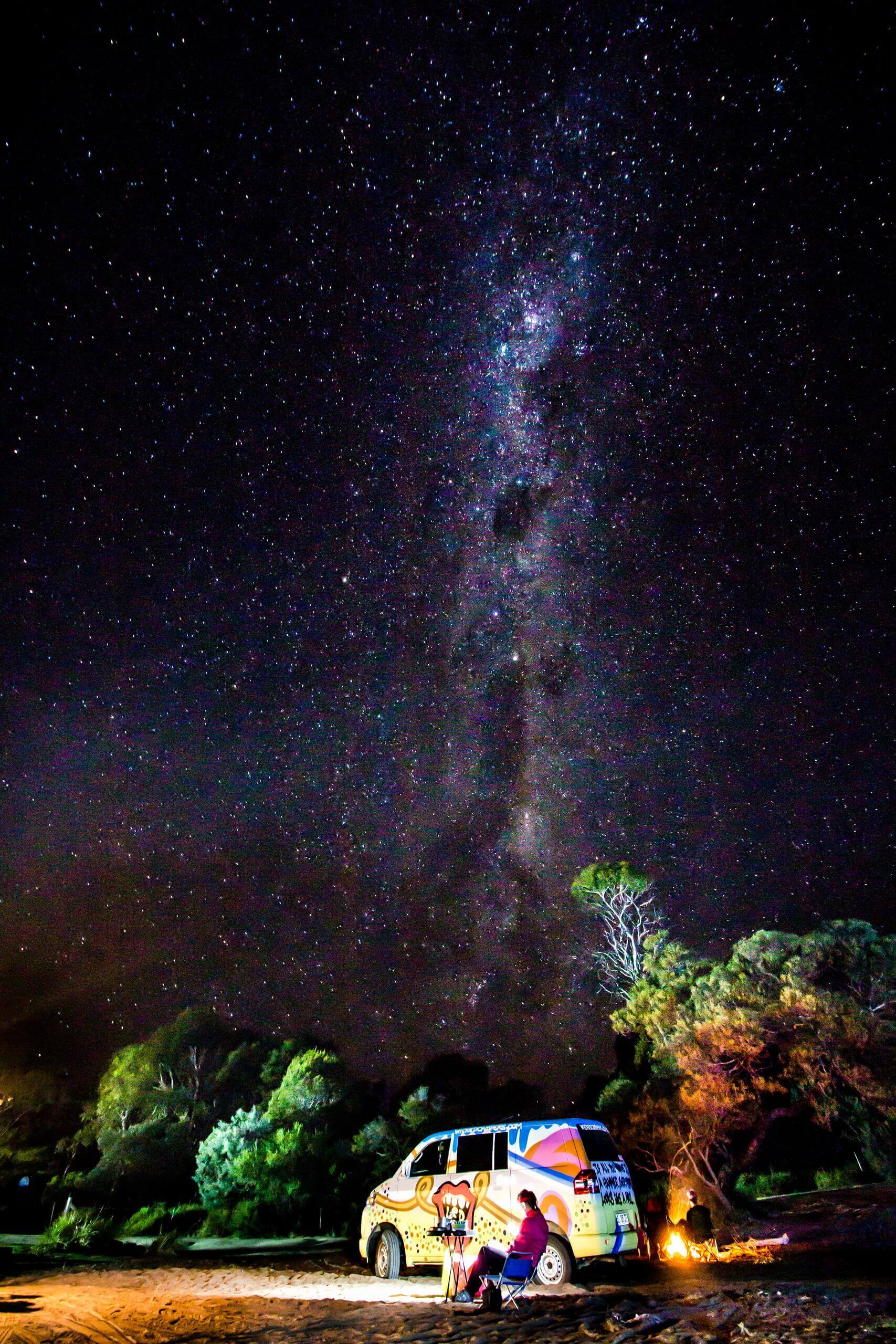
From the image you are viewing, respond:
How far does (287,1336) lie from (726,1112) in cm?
1449

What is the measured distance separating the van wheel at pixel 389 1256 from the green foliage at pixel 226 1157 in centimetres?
1796

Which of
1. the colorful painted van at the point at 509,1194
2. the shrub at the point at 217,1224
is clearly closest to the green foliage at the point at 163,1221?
the shrub at the point at 217,1224

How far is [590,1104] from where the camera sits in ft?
94.2

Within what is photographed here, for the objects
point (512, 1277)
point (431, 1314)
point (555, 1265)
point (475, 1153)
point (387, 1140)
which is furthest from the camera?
point (387, 1140)

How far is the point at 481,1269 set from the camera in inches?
340

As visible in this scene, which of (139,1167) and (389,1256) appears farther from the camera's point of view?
(139,1167)

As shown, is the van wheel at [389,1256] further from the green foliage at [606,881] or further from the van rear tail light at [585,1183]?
the green foliage at [606,881]

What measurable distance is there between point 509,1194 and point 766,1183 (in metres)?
18.1

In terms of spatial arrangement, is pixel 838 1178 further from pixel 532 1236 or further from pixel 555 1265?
pixel 532 1236

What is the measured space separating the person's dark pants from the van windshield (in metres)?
1.52

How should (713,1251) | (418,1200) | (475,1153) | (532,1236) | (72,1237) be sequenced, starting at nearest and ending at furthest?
(532,1236), (475,1153), (418,1200), (713,1251), (72,1237)

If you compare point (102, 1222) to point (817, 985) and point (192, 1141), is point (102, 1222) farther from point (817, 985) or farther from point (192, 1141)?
point (817, 985)

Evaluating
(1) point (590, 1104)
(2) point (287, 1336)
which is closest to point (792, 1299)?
(2) point (287, 1336)

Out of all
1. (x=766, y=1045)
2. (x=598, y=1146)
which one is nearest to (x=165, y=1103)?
(x=766, y=1045)
